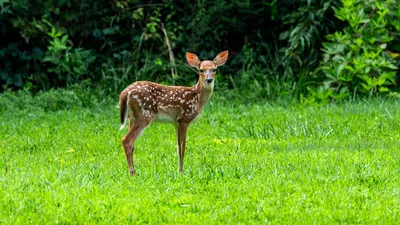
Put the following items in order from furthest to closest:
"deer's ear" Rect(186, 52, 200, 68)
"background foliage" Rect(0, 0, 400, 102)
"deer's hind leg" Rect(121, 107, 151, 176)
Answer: "background foliage" Rect(0, 0, 400, 102), "deer's ear" Rect(186, 52, 200, 68), "deer's hind leg" Rect(121, 107, 151, 176)

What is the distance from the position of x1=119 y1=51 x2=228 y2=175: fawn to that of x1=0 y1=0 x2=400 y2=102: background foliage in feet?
16.3

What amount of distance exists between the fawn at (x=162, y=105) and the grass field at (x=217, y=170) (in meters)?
0.31

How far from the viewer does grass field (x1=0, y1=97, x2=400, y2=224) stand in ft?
21.5

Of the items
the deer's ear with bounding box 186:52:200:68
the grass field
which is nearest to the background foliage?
the grass field

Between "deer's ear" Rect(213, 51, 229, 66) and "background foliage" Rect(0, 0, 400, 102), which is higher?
"deer's ear" Rect(213, 51, 229, 66)

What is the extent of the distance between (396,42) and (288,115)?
290 centimetres

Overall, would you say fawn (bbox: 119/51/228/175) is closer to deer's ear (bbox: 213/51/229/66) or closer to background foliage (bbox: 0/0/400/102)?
deer's ear (bbox: 213/51/229/66)

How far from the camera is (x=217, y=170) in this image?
786 centimetres

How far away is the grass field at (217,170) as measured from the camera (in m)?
6.56

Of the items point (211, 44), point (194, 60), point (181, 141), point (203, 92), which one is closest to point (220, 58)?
point (194, 60)

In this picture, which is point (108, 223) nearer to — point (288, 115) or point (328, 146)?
point (328, 146)

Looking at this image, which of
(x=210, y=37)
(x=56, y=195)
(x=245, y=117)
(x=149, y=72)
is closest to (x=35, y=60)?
(x=149, y=72)

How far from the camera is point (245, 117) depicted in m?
11.8

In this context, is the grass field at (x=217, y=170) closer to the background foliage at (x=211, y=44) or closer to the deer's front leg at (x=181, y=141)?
the deer's front leg at (x=181, y=141)
